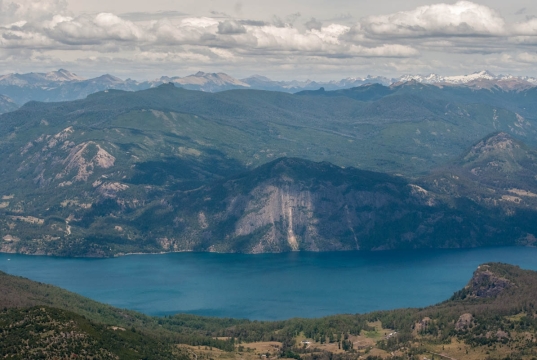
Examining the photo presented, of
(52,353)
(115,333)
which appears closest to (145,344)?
(115,333)

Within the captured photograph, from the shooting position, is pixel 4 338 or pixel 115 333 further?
pixel 115 333

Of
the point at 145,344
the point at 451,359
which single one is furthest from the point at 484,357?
the point at 145,344

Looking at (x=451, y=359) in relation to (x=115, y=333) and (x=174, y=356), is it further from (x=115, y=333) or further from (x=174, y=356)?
(x=115, y=333)

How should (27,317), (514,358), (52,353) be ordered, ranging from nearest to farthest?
1. (52,353)
2. (27,317)
3. (514,358)

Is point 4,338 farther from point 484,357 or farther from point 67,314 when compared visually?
point 484,357

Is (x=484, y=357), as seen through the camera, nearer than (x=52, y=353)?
No

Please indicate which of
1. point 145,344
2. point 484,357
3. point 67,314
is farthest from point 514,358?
point 67,314

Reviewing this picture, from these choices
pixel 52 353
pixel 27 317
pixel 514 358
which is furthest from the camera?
pixel 514 358

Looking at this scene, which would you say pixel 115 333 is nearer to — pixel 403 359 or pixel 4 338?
pixel 4 338
